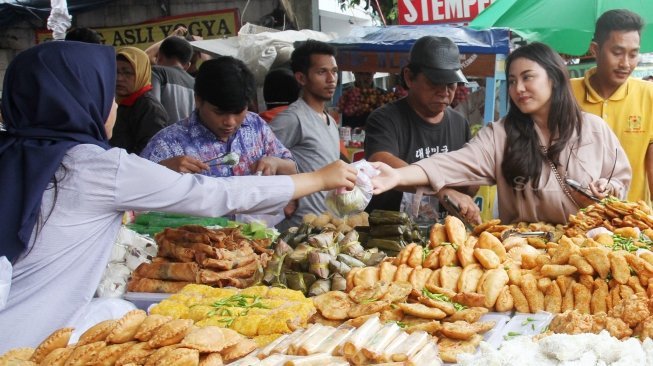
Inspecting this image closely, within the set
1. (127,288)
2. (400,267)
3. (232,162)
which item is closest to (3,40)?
(232,162)

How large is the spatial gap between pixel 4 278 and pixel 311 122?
2875 millimetres

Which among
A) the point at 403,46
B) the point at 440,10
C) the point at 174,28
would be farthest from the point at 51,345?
the point at 174,28

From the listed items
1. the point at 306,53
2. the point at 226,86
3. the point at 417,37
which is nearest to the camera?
the point at 226,86

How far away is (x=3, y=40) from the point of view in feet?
35.9

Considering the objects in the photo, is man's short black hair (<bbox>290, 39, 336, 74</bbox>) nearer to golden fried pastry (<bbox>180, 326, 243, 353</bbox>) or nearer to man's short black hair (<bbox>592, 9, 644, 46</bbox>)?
man's short black hair (<bbox>592, 9, 644, 46</bbox>)

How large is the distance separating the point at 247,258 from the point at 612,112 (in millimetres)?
2417

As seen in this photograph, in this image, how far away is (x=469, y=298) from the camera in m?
2.66

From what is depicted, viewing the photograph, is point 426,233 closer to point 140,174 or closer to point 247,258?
point 247,258

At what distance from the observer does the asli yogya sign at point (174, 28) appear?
385 inches

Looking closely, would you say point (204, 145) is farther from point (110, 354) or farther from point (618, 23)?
point (618, 23)

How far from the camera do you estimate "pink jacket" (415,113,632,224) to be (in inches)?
150

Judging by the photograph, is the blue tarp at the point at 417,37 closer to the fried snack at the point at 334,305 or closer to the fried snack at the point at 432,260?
the fried snack at the point at 432,260

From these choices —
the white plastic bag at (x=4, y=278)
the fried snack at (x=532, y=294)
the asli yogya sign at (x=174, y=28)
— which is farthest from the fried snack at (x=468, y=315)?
the asli yogya sign at (x=174, y=28)

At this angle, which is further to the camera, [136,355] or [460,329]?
[460,329]
